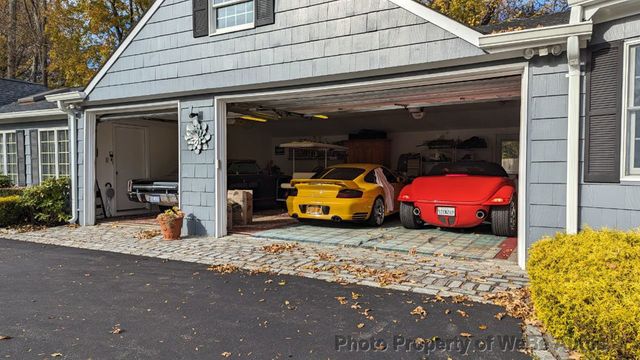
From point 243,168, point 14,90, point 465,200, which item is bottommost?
point 465,200

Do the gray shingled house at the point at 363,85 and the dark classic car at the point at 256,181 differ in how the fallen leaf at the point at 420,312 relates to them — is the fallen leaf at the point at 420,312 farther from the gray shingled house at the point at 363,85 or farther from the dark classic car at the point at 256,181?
the dark classic car at the point at 256,181

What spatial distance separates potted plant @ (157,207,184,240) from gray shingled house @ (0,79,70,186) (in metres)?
4.70

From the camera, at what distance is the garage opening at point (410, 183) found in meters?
7.06

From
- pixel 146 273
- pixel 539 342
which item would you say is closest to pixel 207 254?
pixel 146 273

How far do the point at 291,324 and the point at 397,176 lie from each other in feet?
22.5

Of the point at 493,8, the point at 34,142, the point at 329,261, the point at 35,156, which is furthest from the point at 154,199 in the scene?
the point at 493,8

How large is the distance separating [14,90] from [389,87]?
578 inches

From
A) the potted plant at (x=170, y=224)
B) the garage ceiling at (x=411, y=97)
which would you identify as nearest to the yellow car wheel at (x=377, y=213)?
the garage ceiling at (x=411, y=97)

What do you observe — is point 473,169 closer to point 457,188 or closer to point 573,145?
point 457,188

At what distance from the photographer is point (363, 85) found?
6.50 m

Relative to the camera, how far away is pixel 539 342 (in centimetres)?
318

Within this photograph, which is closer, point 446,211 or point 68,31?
point 446,211

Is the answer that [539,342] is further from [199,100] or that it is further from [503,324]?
[199,100]

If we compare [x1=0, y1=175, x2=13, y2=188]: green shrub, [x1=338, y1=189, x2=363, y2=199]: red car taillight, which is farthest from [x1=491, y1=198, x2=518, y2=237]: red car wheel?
[x1=0, y1=175, x2=13, y2=188]: green shrub
